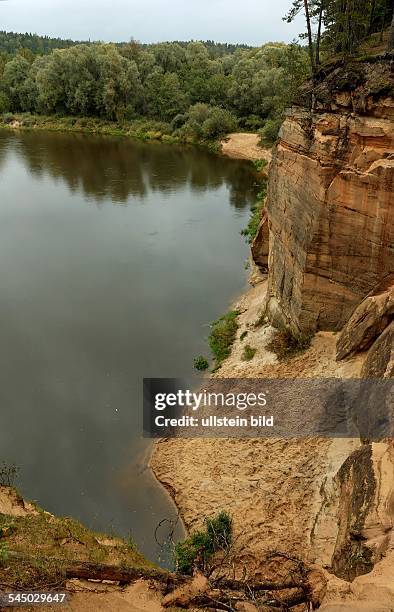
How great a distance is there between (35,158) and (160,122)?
21.8m

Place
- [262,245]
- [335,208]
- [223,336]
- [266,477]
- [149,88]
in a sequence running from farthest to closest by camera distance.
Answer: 1. [149,88]
2. [262,245]
3. [223,336]
4. [335,208]
5. [266,477]

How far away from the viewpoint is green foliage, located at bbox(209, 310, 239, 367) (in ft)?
53.1

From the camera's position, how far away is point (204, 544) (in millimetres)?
9766

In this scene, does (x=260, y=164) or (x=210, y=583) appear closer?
(x=210, y=583)

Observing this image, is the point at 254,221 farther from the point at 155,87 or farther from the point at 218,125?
the point at 155,87

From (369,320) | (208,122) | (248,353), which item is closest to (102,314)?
(248,353)

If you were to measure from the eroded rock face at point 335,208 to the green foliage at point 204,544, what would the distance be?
591 cm

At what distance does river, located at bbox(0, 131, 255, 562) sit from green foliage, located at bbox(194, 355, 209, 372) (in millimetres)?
487

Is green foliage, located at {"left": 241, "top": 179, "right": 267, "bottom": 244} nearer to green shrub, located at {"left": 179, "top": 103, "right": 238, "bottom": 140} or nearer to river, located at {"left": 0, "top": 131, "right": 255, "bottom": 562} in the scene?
river, located at {"left": 0, "top": 131, "right": 255, "bottom": 562}

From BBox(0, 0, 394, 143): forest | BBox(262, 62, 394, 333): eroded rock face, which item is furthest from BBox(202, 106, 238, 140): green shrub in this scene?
BBox(262, 62, 394, 333): eroded rock face

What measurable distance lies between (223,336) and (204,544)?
8.21m

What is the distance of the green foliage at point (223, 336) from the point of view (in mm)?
16188

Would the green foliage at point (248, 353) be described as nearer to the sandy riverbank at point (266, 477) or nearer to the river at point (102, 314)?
the sandy riverbank at point (266, 477)

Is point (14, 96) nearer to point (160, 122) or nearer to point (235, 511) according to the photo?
point (160, 122)
